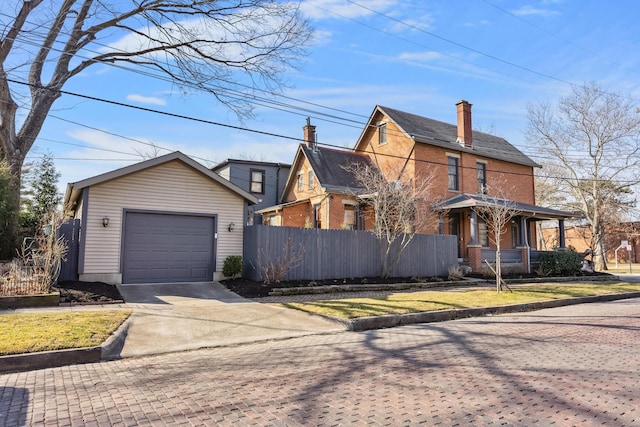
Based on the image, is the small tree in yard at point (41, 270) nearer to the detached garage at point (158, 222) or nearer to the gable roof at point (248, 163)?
the detached garage at point (158, 222)

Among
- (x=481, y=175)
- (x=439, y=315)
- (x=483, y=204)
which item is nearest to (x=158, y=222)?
(x=439, y=315)

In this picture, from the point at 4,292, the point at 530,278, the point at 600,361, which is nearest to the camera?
the point at 600,361

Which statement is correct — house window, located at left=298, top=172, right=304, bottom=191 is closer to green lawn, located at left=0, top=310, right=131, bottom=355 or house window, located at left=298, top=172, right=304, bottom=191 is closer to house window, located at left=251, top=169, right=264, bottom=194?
house window, located at left=251, top=169, right=264, bottom=194

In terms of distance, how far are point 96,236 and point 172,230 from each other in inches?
89.1

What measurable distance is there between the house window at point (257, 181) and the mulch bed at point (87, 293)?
1719 centimetres

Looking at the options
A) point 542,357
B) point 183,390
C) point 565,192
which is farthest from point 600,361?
point 565,192

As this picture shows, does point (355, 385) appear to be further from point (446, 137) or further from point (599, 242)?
point (599, 242)

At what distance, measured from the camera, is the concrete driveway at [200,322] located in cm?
706

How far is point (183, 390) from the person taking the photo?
14.9 ft

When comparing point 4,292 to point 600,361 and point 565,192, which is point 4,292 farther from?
point 565,192

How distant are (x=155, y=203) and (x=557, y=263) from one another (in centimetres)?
1981

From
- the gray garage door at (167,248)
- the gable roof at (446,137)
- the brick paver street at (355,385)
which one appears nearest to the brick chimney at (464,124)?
the gable roof at (446,137)

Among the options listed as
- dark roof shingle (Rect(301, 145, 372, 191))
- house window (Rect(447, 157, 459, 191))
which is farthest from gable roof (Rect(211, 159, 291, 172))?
house window (Rect(447, 157, 459, 191))

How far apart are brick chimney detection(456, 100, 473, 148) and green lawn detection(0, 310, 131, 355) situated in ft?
70.5
